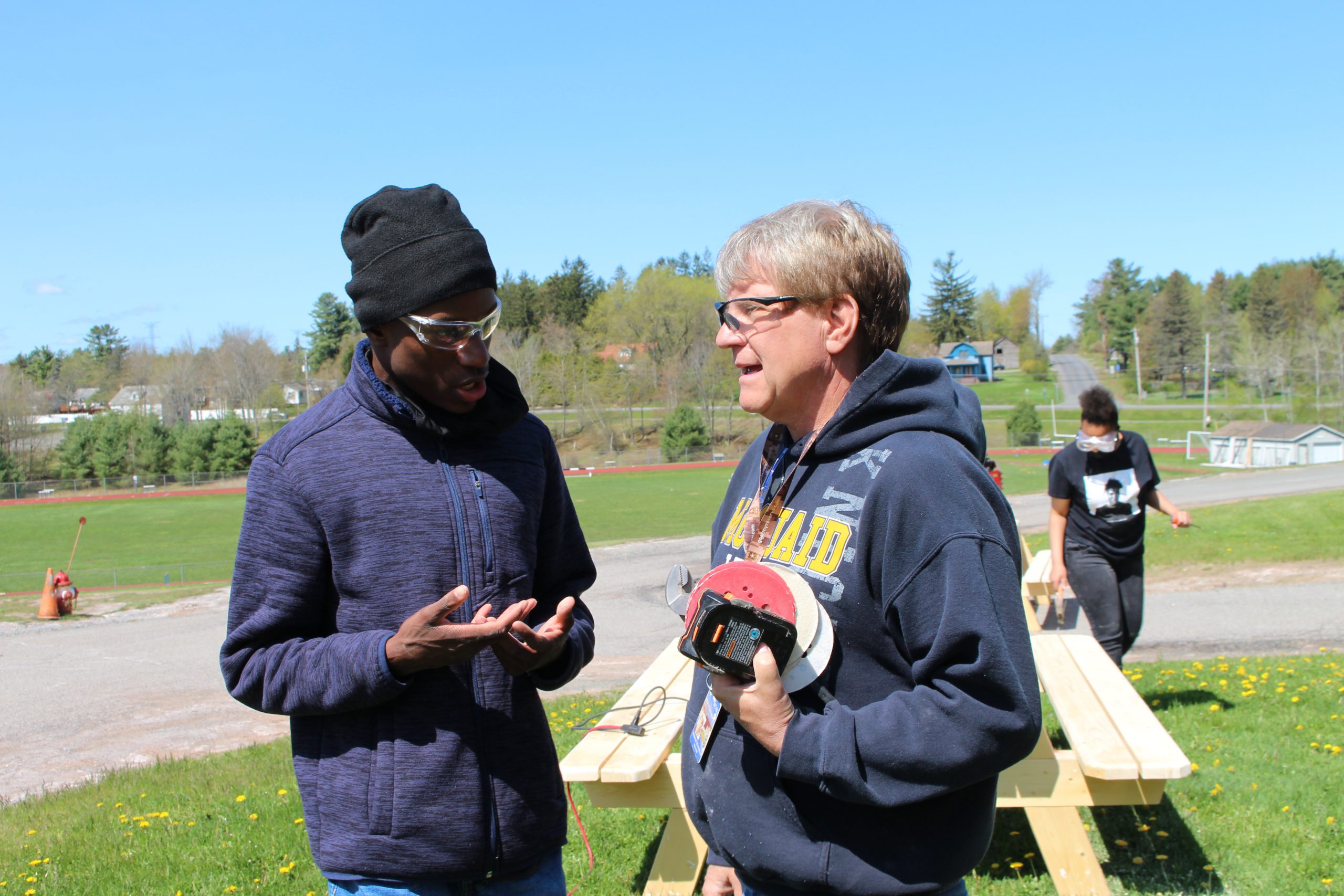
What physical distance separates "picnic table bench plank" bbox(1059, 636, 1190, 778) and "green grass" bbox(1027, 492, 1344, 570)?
9787 millimetres

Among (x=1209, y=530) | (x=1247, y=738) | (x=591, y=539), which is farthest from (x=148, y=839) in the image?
(x=591, y=539)

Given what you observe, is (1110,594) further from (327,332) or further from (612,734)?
(327,332)

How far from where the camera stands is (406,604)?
222 centimetres

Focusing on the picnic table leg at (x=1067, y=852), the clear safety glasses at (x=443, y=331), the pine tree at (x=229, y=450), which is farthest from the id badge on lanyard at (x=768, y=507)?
the pine tree at (x=229, y=450)

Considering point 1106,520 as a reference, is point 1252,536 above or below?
below

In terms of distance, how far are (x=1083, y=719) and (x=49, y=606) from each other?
1890cm

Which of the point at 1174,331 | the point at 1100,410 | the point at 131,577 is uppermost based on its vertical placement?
the point at 1174,331

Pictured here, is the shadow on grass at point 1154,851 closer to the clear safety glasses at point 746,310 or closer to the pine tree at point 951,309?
the clear safety glasses at point 746,310

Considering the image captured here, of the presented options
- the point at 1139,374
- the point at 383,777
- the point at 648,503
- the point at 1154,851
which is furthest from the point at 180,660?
the point at 1139,374

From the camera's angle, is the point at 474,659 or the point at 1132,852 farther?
the point at 1132,852

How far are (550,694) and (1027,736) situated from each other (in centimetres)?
899

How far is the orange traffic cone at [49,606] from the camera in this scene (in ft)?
58.1

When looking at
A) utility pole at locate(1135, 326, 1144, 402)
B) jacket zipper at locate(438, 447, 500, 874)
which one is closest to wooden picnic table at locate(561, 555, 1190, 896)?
jacket zipper at locate(438, 447, 500, 874)

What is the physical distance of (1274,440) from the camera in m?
48.5
